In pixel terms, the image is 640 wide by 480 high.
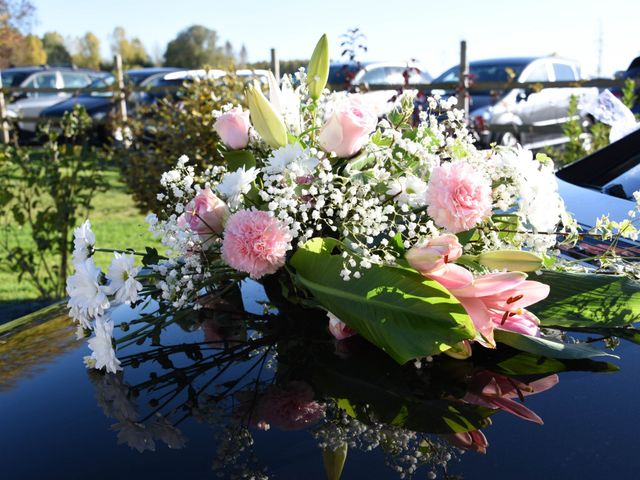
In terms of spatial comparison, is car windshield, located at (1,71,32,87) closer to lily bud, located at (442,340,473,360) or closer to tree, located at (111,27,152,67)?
lily bud, located at (442,340,473,360)

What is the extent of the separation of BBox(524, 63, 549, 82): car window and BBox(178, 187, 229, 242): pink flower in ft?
37.9

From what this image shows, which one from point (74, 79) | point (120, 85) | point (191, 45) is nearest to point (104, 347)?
point (120, 85)

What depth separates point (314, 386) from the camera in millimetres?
1454

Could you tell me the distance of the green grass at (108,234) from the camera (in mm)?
6023

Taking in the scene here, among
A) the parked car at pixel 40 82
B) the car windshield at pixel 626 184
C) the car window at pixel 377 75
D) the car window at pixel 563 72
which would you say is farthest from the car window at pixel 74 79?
the car windshield at pixel 626 184

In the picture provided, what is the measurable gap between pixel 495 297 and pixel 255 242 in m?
0.54

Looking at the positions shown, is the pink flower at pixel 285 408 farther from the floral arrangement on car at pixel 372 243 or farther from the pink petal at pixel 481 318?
the pink petal at pixel 481 318

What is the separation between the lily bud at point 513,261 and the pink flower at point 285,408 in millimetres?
493

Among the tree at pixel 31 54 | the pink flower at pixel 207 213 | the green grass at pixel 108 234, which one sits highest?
the tree at pixel 31 54

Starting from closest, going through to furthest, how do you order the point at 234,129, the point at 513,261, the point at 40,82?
the point at 513,261, the point at 234,129, the point at 40,82

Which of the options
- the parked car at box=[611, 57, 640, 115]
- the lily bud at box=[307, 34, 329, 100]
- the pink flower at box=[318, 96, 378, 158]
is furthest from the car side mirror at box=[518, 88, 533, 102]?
the pink flower at box=[318, 96, 378, 158]

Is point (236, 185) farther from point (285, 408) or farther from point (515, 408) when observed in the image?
point (515, 408)

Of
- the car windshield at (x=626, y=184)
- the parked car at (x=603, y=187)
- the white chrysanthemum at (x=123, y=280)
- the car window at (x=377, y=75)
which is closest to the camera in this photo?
the white chrysanthemum at (x=123, y=280)

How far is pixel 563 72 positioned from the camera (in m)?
13.4
